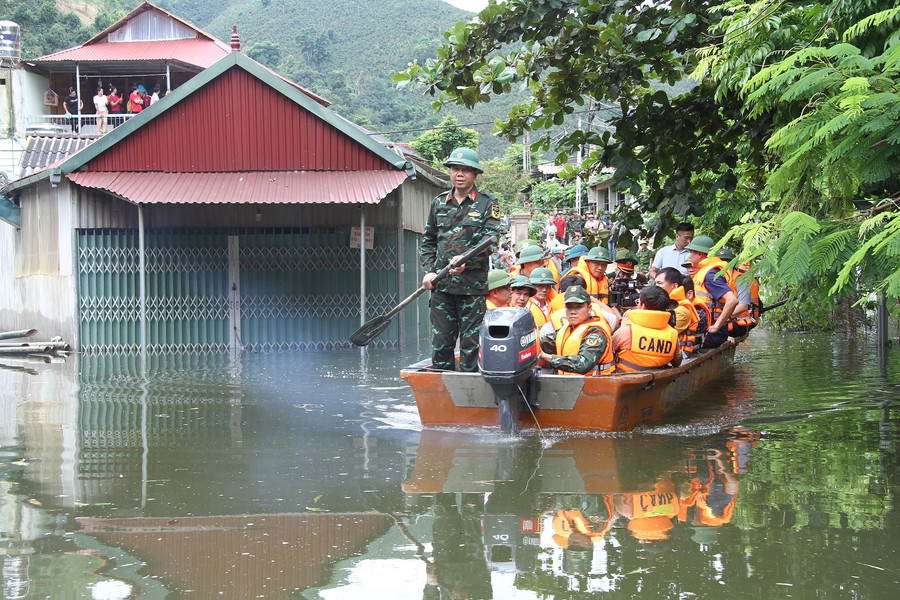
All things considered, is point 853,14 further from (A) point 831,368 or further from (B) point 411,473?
(A) point 831,368

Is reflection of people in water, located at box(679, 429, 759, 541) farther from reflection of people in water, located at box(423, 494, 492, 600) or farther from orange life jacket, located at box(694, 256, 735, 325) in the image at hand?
orange life jacket, located at box(694, 256, 735, 325)

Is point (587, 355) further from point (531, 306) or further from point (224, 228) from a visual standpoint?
point (224, 228)

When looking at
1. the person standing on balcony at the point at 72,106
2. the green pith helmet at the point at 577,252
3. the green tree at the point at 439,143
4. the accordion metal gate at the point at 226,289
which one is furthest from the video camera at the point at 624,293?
the green tree at the point at 439,143

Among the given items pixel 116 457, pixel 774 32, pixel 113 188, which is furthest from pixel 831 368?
pixel 113 188

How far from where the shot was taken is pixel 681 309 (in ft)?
33.9

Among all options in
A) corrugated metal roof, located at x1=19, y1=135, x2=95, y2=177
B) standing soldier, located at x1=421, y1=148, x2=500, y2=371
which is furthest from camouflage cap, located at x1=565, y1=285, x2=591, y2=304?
corrugated metal roof, located at x1=19, y1=135, x2=95, y2=177

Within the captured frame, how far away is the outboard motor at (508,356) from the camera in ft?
25.0

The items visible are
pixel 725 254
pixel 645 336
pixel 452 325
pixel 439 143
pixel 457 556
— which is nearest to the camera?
pixel 457 556

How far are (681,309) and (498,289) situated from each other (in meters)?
2.19

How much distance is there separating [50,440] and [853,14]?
6.74m

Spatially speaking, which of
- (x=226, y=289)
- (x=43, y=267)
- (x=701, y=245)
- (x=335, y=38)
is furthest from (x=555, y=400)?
(x=335, y=38)

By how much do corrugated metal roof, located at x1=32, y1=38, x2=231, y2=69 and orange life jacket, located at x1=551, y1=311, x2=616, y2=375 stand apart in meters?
27.8

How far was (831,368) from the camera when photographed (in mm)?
13195

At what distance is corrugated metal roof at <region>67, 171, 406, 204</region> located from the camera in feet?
53.1
